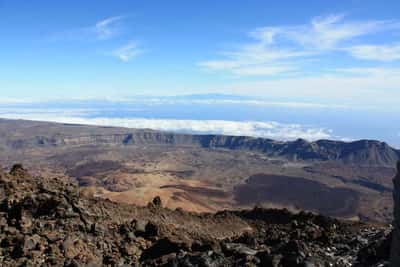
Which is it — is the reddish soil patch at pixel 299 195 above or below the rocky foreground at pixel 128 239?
below

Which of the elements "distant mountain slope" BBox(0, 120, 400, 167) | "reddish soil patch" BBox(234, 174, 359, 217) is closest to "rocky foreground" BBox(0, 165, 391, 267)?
"reddish soil patch" BBox(234, 174, 359, 217)

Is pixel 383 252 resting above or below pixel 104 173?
above

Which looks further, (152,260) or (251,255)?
(152,260)

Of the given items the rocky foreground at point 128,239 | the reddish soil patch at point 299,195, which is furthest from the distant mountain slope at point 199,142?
the rocky foreground at point 128,239

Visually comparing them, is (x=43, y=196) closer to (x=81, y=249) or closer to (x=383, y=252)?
(x=81, y=249)

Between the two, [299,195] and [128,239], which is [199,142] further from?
[128,239]

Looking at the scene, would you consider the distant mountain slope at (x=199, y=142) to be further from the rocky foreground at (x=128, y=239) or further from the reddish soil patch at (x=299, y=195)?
the rocky foreground at (x=128, y=239)

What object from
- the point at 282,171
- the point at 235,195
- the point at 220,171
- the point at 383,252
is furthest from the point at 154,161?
the point at 383,252
